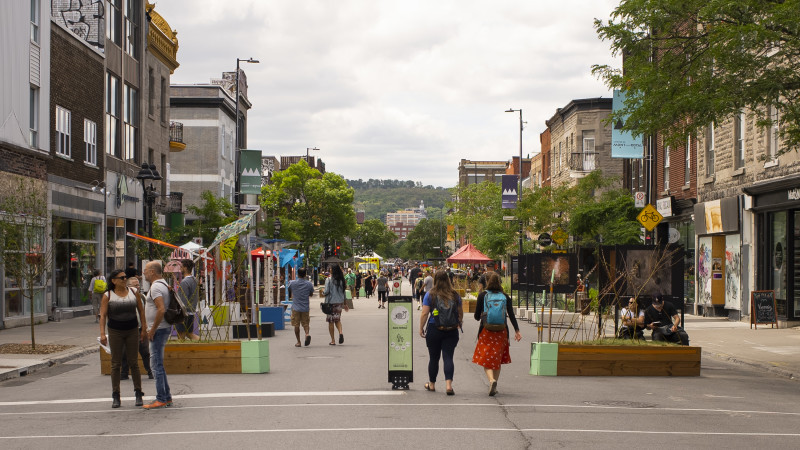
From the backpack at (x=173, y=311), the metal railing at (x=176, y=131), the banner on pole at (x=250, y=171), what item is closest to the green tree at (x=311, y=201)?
the metal railing at (x=176, y=131)

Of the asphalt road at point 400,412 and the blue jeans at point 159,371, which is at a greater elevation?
the blue jeans at point 159,371

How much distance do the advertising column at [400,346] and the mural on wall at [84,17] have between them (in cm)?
2346

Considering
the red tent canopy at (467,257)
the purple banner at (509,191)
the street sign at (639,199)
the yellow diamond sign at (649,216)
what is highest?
the purple banner at (509,191)

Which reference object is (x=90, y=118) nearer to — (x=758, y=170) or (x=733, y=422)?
(x=758, y=170)

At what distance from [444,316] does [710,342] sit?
1159 cm

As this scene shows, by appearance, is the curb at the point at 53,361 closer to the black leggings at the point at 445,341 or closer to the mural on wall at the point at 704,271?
the black leggings at the point at 445,341

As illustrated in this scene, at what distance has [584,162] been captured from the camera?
179 ft

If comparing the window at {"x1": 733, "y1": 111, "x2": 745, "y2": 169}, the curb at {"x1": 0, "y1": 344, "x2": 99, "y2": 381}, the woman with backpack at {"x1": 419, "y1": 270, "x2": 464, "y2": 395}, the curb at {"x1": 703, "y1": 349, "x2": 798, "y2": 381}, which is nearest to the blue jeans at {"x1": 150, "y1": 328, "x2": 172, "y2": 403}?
the woman with backpack at {"x1": 419, "y1": 270, "x2": 464, "y2": 395}

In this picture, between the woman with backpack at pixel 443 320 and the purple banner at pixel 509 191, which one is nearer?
the woman with backpack at pixel 443 320

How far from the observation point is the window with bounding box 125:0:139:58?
3884 centimetres

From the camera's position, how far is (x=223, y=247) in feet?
83.1

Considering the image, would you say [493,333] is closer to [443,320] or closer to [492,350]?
[492,350]

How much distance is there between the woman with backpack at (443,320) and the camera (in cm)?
1272

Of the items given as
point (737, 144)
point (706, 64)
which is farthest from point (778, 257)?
point (706, 64)
